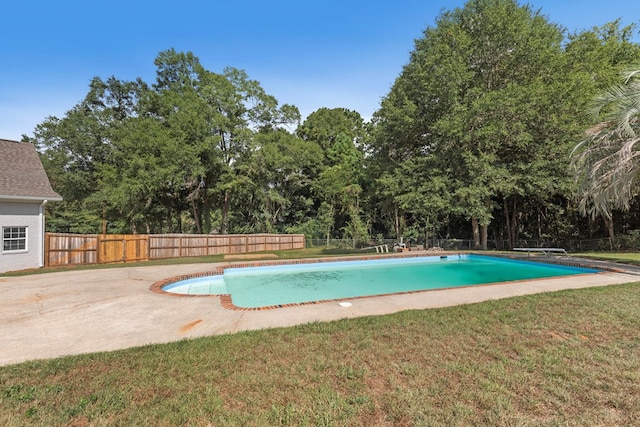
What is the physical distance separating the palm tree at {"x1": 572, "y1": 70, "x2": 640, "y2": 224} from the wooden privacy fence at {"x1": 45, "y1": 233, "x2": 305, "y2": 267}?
16729 millimetres

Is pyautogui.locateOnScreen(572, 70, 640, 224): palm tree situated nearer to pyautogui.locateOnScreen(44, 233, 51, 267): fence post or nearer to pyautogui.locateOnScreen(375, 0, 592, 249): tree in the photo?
pyautogui.locateOnScreen(375, 0, 592, 249): tree

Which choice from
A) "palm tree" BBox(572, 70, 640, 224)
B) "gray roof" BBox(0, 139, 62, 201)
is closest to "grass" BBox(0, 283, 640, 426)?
"palm tree" BBox(572, 70, 640, 224)

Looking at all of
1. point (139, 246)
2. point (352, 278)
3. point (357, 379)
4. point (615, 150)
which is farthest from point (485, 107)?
point (139, 246)

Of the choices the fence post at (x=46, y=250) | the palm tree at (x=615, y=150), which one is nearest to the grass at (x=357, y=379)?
the palm tree at (x=615, y=150)

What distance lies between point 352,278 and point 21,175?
46.8 ft

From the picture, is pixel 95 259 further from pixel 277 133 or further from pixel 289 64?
pixel 277 133

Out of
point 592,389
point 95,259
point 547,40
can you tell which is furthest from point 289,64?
point 592,389

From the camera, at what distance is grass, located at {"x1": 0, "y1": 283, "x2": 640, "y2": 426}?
2334 millimetres

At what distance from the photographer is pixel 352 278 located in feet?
36.6

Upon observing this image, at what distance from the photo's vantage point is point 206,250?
57.4ft

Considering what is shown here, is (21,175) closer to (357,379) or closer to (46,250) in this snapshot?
(46,250)

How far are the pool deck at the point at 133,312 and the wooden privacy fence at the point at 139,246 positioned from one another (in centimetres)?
498

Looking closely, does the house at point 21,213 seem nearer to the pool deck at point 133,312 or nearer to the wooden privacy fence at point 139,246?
the wooden privacy fence at point 139,246

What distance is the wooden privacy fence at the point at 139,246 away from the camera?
12.5m
